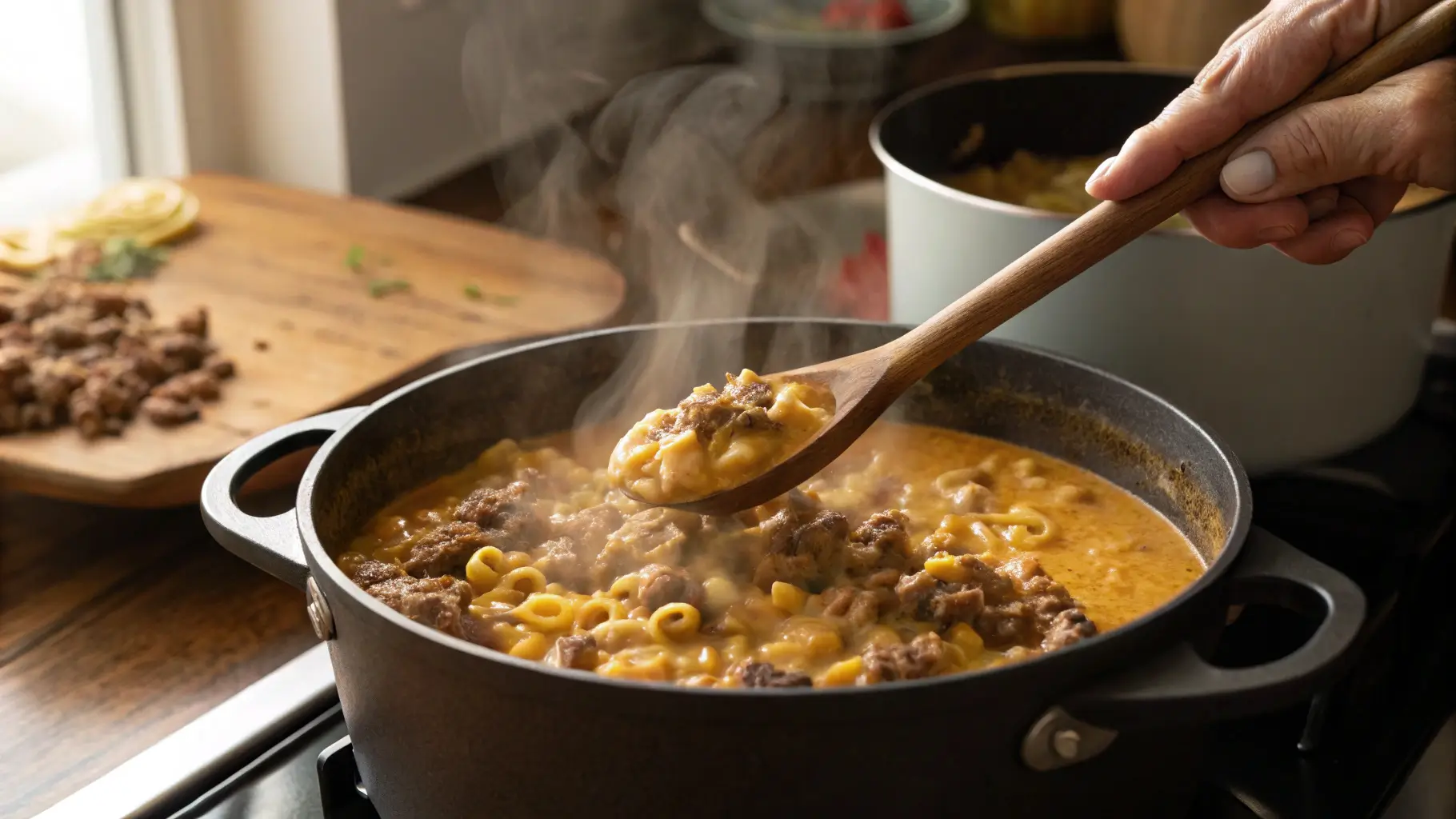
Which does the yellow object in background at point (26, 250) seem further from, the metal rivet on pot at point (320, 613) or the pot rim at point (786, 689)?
the metal rivet on pot at point (320, 613)

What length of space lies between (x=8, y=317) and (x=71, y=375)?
0.36 m

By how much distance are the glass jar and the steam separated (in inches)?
36.1

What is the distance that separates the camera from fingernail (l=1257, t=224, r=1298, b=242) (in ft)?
5.14

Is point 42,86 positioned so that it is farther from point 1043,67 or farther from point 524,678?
point 524,678

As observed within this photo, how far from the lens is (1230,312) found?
1758mm

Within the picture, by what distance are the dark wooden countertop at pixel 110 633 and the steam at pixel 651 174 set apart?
52cm

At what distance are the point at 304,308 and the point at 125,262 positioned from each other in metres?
0.37

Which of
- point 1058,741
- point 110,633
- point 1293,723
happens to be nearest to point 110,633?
point 110,633

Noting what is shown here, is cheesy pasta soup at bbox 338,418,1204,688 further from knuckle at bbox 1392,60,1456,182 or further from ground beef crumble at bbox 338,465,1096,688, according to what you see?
knuckle at bbox 1392,60,1456,182

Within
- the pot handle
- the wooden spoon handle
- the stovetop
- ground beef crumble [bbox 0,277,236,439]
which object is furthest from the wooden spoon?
ground beef crumble [bbox 0,277,236,439]

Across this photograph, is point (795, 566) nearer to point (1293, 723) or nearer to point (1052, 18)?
point (1293, 723)

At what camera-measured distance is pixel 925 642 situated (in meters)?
1.30

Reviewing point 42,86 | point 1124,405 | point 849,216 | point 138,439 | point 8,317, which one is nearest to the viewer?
point 1124,405

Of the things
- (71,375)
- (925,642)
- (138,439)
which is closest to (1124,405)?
(925,642)
